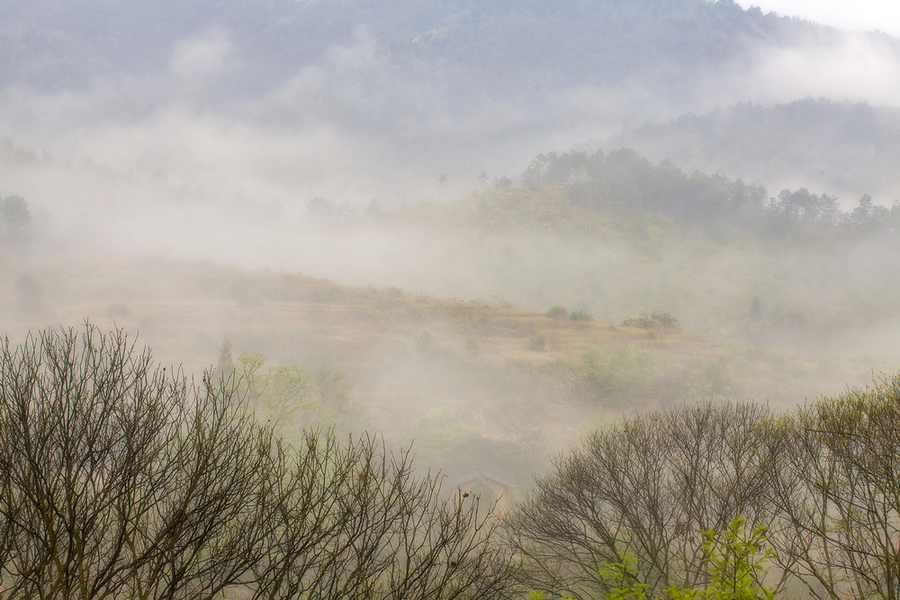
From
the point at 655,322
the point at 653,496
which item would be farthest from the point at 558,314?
the point at 653,496

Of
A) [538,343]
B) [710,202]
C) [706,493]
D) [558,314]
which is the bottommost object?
[706,493]

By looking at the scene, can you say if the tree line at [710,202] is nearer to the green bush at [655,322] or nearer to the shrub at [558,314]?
the green bush at [655,322]

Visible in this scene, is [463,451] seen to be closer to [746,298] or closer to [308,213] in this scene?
[746,298]

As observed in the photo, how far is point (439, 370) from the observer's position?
82500 mm

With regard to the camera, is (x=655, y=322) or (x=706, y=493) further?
(x=655, y=322)

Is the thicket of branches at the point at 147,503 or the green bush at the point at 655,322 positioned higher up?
the green bush at the point at 655,322

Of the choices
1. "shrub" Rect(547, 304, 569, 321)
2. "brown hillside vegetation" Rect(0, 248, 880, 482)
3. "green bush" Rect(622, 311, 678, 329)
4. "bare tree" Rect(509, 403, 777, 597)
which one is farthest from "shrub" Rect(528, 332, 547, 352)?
"bare tree" Rect(509, 403, 777, 597)

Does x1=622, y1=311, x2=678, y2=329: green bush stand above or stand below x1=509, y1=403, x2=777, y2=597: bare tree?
above

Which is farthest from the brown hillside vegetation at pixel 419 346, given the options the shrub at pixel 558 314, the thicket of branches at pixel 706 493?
the thicket of branches at pixel 706 493

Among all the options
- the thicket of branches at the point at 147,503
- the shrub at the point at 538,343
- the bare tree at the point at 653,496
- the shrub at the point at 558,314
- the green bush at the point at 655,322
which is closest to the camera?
the thicket of branches at the point at 147,503

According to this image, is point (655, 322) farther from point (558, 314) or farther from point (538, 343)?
point (538, 343)

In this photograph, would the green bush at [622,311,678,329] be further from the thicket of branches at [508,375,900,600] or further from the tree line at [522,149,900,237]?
the thicket of branches at [508,375,900,600]

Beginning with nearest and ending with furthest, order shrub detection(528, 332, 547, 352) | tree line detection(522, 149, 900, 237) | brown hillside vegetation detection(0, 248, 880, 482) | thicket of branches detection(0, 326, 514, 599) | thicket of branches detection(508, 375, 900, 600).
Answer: thicket of branches detection(0, 326, 514, 599), thicket of branches detection(508, 375, 900, 600), brown hillside vegetation detection(0, 248, 880, 482), shrub detection(528, 332, 547, 352), tree line detection(522, 149, 900, 237)

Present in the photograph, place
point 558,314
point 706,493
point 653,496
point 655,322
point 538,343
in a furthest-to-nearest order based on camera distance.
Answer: point 558,314 → point 655,322 → point 538,343 → point 706,493 → point 653,496
